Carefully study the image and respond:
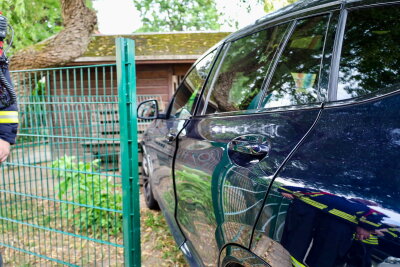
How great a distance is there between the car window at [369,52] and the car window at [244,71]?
44 cm

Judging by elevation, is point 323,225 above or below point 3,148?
below

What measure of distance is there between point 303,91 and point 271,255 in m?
0.69

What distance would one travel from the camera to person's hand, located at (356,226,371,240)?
2.76 ft

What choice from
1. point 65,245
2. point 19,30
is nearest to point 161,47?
point 19,30

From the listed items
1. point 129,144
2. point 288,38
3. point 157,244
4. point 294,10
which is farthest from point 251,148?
point 157,244

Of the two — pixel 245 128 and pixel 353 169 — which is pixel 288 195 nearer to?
pixel 353 169

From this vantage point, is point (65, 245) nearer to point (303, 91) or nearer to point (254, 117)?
point (254, 117)

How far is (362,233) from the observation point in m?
0.85

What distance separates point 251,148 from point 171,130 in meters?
1.39

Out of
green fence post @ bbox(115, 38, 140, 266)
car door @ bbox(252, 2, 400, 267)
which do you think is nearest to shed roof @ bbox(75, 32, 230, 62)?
green fence post @ bbox(115, 38, 140, 266)

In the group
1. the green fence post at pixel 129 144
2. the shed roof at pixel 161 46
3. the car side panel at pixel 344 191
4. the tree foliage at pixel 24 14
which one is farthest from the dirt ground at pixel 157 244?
the shed roof at pixel 161 46

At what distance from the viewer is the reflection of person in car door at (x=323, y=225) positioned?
0.86 meters

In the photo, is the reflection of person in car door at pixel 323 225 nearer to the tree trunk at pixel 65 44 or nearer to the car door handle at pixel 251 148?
the car door handle at pixel 251 148

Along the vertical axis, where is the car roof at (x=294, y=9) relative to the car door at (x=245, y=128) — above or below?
above
